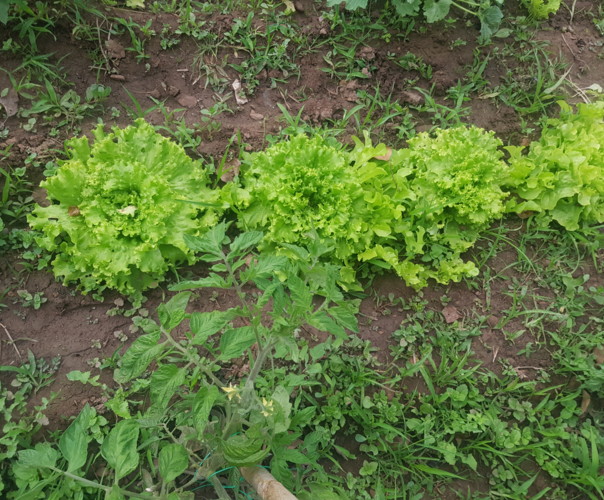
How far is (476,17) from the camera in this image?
429 centimetres

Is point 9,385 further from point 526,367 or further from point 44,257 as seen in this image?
point 526,367

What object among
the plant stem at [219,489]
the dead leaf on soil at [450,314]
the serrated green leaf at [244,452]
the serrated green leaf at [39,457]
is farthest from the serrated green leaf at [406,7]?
the serrated green leaf at [39,457]

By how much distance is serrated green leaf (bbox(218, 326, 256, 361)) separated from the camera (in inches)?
68.1

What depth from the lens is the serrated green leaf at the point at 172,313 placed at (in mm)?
1685

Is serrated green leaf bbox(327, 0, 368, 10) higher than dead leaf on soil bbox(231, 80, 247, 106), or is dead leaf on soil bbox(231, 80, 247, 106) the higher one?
serrated green leaf bbox(327, 0, 368, 10)

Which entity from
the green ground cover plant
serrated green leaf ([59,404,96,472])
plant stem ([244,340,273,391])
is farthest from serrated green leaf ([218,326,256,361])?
serrated green leaf ([59,404,96,472])

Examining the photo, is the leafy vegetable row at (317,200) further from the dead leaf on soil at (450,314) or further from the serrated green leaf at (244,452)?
the serrated green leaf at (244,452)

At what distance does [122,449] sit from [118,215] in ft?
4.87

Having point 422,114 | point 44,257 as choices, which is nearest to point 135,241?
point 44,257

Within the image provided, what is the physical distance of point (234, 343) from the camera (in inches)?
68.5

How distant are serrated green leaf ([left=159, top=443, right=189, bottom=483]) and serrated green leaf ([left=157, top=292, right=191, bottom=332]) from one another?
481mm

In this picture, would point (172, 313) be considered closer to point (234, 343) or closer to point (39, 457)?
point (234, 343)

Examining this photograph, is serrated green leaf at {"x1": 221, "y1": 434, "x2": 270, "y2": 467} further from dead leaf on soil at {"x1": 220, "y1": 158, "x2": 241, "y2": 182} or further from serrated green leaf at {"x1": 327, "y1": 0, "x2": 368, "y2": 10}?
serrated green leaf at {"x1": 327, "y1": 0, "x2": 368, "y2": 10}

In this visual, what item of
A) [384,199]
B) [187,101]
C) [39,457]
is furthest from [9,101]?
[384,199]
